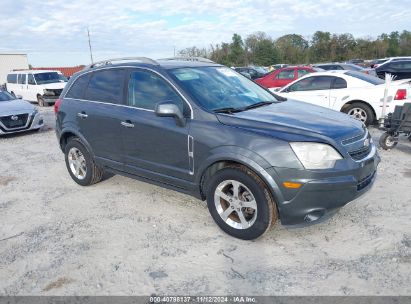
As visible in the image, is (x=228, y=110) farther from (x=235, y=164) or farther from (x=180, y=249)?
(x=180, y=249)

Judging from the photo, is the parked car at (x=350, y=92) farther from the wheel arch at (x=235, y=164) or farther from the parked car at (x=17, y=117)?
the parked car at (x=17, y=117)

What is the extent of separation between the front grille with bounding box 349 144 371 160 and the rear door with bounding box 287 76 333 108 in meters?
5.62

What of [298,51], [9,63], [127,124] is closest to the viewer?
[127,124]

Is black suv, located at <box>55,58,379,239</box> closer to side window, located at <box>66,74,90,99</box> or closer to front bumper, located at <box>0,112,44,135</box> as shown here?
side window, located at <box>66,74,90,99</box>

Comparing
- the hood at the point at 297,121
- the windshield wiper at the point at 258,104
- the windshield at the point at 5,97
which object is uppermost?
the windshield wiper at the point at 258,104

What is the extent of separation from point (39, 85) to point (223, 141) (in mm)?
16498

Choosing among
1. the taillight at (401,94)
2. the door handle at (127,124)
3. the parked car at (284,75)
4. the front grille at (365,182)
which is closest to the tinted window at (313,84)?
the taillight at (401,94)

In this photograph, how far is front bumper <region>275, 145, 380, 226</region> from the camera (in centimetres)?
331

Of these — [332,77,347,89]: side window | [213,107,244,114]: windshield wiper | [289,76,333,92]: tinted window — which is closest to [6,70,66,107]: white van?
[289,76,333,92]: tinted window

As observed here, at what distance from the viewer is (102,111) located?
490 centimetres

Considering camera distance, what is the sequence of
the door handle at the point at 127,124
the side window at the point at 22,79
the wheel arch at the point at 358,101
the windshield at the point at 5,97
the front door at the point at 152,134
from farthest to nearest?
1. the side window at the point at 22,79
2. the windshield at the point at 5,97
3. the wheel arch at the point at 358,101
4. the door handle at the point at 127,124
5. the front door at the point at 152,134

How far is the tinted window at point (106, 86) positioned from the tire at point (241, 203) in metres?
1.86

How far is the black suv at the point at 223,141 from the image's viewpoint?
133 inches

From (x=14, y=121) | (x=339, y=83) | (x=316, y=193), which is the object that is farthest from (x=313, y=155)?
(x=14, y=121)
